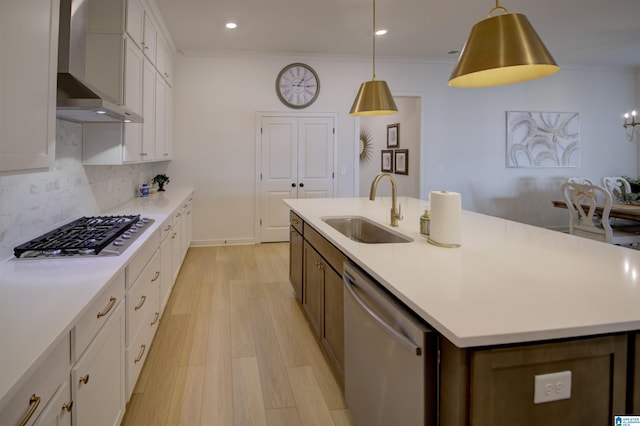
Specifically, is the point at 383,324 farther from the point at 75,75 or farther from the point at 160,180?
the point at 160,180

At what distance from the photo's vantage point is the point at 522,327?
1008 mm

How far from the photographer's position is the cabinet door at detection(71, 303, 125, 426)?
1293 mm

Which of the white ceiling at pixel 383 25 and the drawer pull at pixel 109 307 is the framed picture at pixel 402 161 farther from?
the drawer pull at pixel 109 307

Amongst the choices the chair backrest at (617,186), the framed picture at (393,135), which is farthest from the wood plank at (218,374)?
the chair backrest at (617,186)

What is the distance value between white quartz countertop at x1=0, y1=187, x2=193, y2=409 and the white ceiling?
3.19m

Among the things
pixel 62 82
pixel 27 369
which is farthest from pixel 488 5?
pixel 27 369

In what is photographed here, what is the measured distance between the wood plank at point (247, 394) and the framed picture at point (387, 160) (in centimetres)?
557

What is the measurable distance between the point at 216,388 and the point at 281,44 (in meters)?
4.53

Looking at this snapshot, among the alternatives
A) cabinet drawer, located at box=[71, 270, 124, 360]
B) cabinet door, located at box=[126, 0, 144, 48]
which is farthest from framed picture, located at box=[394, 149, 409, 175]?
cabinet drawer, located at box=[71, 270, 124, 360]

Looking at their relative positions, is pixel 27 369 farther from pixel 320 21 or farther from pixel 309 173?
pixel 309 173

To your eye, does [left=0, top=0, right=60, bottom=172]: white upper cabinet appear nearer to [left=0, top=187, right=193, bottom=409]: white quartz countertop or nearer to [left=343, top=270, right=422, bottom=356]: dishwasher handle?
[left=0, top=187, right=193, bottom=409]: white quartz countertop

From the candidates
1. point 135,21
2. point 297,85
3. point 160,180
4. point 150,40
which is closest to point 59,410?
point 135,21

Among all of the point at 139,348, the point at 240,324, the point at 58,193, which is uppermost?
the point at 58,193

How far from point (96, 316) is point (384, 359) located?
1.04 meters
